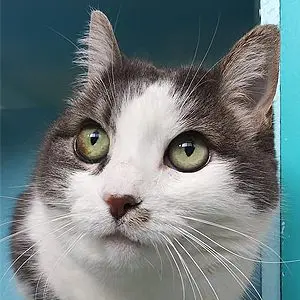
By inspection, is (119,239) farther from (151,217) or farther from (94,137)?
(94,137)

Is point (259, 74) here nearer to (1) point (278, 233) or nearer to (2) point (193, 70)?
(2) point (193, 70)

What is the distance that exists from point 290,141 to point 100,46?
356 millimetres

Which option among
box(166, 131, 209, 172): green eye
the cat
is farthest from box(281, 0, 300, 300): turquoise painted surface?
box(166, 131, 209, 172): green eye

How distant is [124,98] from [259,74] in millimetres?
207

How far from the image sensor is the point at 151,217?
0.83 m

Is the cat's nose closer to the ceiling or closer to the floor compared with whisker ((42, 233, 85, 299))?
closer to the ceiling

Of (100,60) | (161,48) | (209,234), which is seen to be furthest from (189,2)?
(209,234)

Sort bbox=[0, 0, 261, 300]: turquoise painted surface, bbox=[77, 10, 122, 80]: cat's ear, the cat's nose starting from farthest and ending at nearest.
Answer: bbox=[0, 0, 261, 300]: turquoise painted surface
bbox=[77, 10, 122, 80]: cat's ear
the cat's nose

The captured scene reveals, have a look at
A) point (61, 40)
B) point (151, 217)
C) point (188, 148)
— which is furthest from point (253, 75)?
point (61, 40)

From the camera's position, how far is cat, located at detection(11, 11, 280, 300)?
2.82ft

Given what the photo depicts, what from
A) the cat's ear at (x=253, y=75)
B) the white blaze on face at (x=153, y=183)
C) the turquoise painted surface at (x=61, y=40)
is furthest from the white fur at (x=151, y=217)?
the turquoise painted surface at (x=61, y=40)

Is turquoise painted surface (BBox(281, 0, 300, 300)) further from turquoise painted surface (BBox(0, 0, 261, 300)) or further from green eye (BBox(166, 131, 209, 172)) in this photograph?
turquoise painted surface (BBox(0, 0, 261, 300))

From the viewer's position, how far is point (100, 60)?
3.55 feet

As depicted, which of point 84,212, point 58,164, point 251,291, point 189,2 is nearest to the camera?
point 84,212
